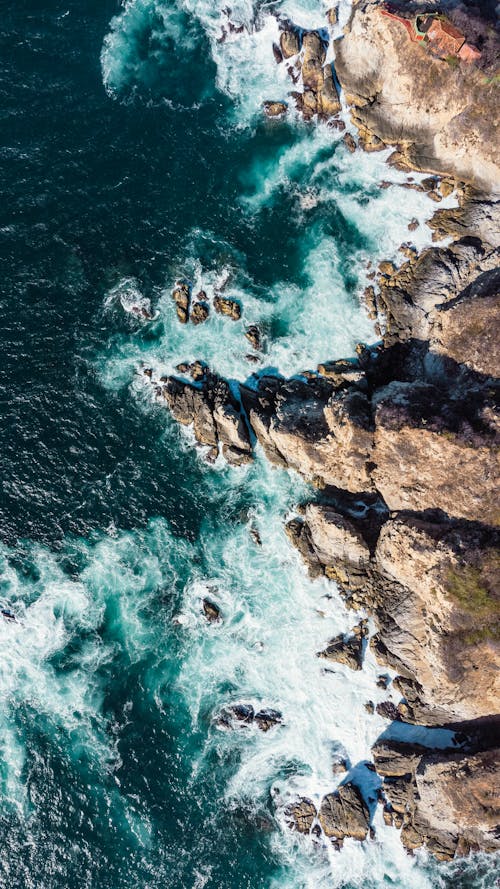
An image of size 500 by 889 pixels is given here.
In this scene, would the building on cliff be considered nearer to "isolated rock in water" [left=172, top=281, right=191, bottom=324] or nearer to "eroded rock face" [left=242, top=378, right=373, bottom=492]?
"isolated rock in water" [left=172, top=281, right=191, bottom=324]

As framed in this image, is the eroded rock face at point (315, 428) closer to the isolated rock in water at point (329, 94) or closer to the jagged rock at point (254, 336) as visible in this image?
the jagged rock at point (254, 336)

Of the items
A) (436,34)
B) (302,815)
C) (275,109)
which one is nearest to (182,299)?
(275,109)

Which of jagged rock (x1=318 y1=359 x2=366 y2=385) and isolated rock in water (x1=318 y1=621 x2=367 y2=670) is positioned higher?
jagged rock (x1=318 y1=359 x2=366 y2=385)

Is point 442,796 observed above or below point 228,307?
below

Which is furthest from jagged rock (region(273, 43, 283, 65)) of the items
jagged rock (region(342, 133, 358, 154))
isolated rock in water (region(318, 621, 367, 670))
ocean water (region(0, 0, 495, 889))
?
isolated rock in water (region(318, 621, 367, 670))

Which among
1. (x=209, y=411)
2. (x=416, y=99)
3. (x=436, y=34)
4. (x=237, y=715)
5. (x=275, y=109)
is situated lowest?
(x=237, y=715)

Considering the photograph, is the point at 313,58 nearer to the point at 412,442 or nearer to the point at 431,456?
the point at 412,442
